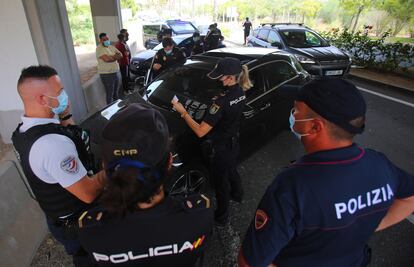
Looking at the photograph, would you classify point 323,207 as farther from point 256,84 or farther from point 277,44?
point 277,44

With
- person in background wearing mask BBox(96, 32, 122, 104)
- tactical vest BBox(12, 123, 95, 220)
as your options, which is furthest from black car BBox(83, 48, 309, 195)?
person in background wearing mask BBox(96, 32, 122, 104)

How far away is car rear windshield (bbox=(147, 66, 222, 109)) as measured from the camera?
11.8 feet

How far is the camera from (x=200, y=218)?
1198 millimetres

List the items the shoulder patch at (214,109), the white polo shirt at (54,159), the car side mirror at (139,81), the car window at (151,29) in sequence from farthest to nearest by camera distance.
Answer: the car window at (151,29)
the car side mirror at (139,81)
the shoulder patch at (214,109)
the white polo shirt at (54,159)

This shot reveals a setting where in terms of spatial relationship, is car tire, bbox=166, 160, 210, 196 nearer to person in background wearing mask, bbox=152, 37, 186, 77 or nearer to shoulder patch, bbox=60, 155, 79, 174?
shoulder patch, bbox=60, 155, 79, 174

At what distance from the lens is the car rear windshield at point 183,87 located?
3582mm

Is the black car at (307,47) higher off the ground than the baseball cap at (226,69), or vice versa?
the baseball cap at (226,69)

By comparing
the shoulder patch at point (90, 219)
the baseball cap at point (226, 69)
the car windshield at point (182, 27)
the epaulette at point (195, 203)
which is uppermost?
the baseball cap at point (226, 69)

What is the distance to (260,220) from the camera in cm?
122

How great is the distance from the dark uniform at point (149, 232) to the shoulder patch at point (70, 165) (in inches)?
19.6

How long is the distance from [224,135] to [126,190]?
1843 mm

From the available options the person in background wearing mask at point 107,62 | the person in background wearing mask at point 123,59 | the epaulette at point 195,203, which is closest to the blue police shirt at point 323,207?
the epaulette at point 195,203

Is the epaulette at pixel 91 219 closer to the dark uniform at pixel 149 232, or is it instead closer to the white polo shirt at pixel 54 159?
the dark uniform at pixel 149 232

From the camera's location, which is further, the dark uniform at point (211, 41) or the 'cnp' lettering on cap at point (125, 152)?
the dark uniform at point (211, 41)
